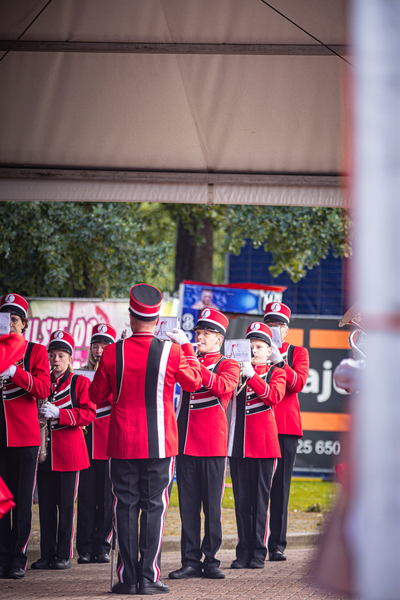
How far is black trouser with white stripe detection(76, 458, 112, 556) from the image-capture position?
6344mm

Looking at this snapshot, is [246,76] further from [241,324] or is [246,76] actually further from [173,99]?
[241,324]

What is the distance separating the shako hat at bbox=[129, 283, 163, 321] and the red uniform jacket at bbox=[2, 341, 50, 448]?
1075 millimetres

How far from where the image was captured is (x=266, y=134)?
5.95 meters

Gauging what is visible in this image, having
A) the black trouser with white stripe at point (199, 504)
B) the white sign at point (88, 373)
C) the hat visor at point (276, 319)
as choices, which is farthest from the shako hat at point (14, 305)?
the hat visor at point (276, 319)

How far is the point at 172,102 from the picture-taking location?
18.9ft

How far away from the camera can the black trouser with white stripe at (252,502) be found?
5.95 m

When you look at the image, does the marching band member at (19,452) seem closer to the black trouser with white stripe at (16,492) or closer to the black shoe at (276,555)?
the black trouser with white stripe at (16,492)

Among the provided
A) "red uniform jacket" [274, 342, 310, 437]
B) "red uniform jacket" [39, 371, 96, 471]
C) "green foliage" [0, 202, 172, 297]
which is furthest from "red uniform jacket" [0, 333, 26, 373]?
"green foliage" [0, 202, 172, 297]

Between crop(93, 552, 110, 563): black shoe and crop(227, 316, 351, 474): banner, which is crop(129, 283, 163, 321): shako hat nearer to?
crop(93, 552, 110, 563): black shoe

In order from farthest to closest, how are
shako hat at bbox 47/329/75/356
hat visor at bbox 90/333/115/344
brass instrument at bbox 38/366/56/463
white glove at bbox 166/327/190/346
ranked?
hat visor at bbox 90/333/115/344 → shako hat at bbox 47/329/75/356 → brass instrument at bbox 38/366/56/463 → white glove at bbox 166/327/190/346

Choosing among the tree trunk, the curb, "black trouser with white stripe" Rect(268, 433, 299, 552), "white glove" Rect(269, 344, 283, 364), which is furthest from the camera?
the tree trunk

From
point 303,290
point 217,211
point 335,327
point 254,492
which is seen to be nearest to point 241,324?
point 335,327

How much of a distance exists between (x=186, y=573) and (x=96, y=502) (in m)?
1.29

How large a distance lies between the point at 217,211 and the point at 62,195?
7.18 metres
